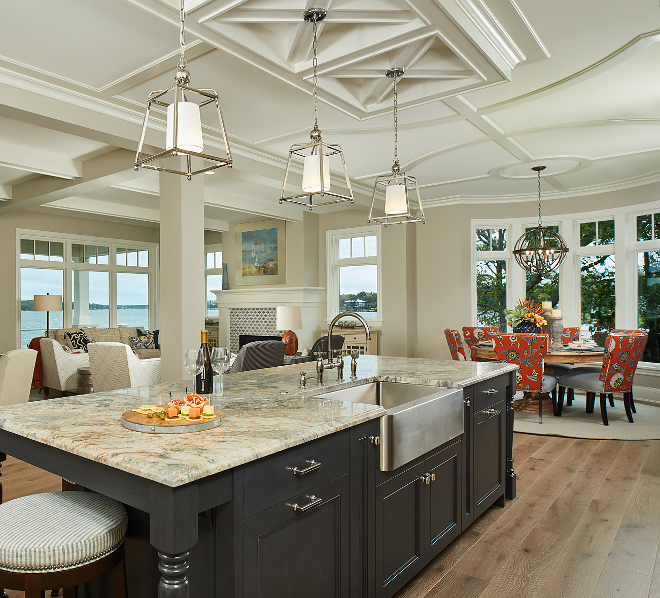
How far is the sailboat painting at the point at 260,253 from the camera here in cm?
854

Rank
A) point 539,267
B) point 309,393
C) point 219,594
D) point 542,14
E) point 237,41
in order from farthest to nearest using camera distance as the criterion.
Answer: point 539,267 → point 542,14 → point 237,41 → point 309,393 → point 219,594

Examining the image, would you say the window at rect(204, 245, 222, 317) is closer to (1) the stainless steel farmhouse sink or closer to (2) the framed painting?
(2) the framed painting

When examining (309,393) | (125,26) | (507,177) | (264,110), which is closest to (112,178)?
→ (264,110)

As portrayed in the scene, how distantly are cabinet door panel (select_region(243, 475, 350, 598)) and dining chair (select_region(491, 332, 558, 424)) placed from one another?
369 cm

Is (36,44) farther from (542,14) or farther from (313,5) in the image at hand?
(542,14)

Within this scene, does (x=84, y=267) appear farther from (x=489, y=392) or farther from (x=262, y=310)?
(x=489, y=392)

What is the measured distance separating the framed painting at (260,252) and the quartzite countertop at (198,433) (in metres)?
5.96

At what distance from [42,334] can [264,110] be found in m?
6.04

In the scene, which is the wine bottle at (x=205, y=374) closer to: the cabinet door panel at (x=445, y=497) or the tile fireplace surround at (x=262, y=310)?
the cabinet door panel at (x=445, y=497)

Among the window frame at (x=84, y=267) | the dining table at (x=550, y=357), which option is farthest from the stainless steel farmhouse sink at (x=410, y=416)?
the window frame at (x=84, y=267)

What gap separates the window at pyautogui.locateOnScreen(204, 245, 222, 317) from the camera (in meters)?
9.92

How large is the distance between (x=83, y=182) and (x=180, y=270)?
2.10 m

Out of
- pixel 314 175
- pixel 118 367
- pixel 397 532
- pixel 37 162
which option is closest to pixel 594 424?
pixel 397 532

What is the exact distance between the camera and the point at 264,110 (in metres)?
3.97
